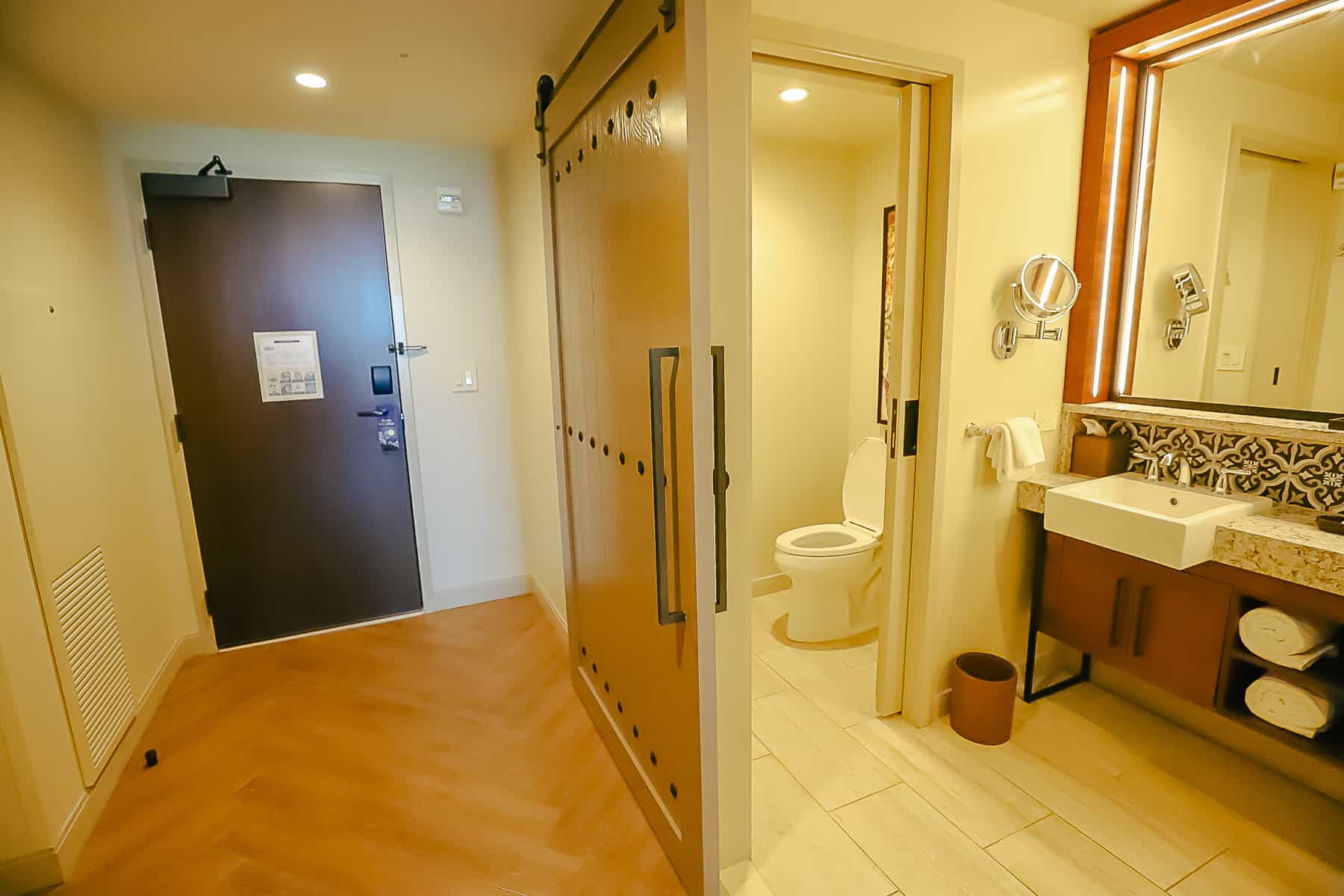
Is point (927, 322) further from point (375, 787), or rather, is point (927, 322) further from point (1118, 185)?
point (375, 787)

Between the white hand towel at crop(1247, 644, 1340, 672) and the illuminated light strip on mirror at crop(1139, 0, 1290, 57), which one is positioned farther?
the illuminated light strip on mirror at crop(1139, 0, 1290, 57)

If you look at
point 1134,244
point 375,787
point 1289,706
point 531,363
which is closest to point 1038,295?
point 1134,244

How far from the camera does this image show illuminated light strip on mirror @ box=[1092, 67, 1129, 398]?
201 cm

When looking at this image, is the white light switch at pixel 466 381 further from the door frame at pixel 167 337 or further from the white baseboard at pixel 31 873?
the white baseboard at pixel 31 873

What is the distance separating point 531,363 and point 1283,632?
268 cm

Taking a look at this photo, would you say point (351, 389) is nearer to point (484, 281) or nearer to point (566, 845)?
point (484, 281)

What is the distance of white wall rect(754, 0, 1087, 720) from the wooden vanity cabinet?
174mm

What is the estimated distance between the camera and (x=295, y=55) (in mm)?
1850

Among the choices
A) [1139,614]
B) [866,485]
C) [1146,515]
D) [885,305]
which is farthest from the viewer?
[885,305]

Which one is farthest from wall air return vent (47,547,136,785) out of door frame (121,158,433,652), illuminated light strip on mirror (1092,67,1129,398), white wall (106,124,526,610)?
illuminated light strip on mirror (1092,67,1129,398)

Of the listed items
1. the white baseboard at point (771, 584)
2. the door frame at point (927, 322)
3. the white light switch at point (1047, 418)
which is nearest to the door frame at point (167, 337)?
the white baseboard at point (771, 584)

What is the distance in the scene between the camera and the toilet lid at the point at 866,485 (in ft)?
9.16

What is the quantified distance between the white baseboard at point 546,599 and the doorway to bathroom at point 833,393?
922 mm

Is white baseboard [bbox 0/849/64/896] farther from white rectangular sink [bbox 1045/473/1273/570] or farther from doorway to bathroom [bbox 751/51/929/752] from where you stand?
white rectangular sink [bbox 1045/473/1273/570]
